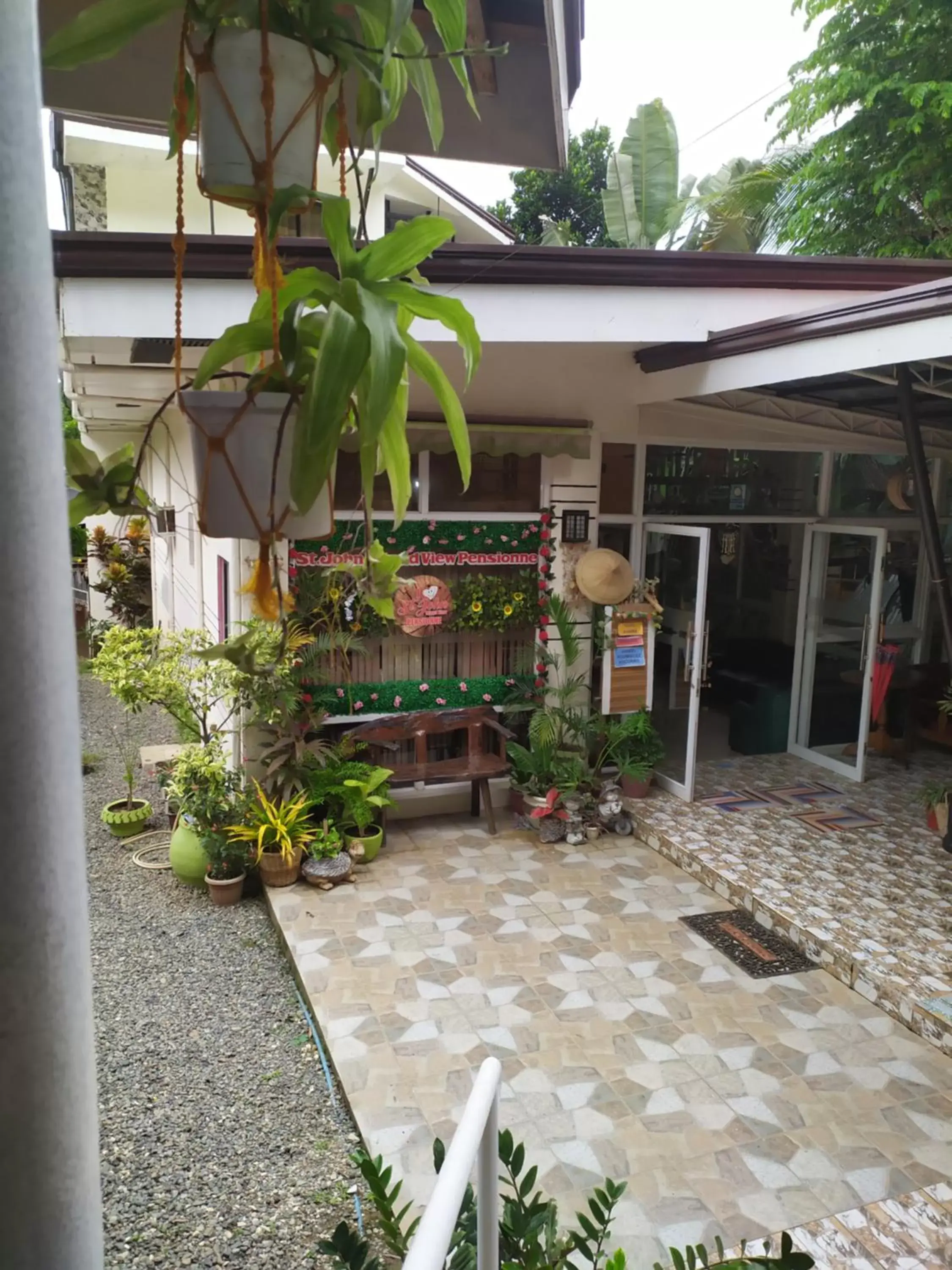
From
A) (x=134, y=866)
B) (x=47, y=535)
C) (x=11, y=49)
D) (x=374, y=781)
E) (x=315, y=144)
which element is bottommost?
(x=134, y=866)

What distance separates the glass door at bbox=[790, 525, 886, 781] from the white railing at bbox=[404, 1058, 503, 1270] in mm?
6580

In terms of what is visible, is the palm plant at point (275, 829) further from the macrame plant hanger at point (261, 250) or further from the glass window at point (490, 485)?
the macrame plant hanger at point (261, 250)

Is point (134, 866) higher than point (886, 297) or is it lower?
lower

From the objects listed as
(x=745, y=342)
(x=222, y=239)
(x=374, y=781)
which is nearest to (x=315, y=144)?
(x=222, y=239)

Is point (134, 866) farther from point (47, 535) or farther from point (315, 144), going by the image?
point (47, 535)

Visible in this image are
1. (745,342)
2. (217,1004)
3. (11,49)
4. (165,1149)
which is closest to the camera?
(11,49)

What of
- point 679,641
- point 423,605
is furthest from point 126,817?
point 679,641

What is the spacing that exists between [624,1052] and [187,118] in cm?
386

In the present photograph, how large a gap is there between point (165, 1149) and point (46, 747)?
11.6 ft

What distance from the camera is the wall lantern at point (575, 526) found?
664 centimetres

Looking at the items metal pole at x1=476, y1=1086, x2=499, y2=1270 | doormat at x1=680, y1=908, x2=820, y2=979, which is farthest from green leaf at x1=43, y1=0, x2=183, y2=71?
doormat at x1=680, y1=908, x2=820, y2=979

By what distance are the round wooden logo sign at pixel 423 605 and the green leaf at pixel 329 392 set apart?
5255 mm

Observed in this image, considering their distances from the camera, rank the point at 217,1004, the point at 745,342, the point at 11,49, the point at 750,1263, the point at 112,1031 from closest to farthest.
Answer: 1. the point at 11,49
2. the point at 750,1263
3. the point at 112,1031
4. the point at 217,1004
5. the point at 745,342

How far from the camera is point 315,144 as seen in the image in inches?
50.4
